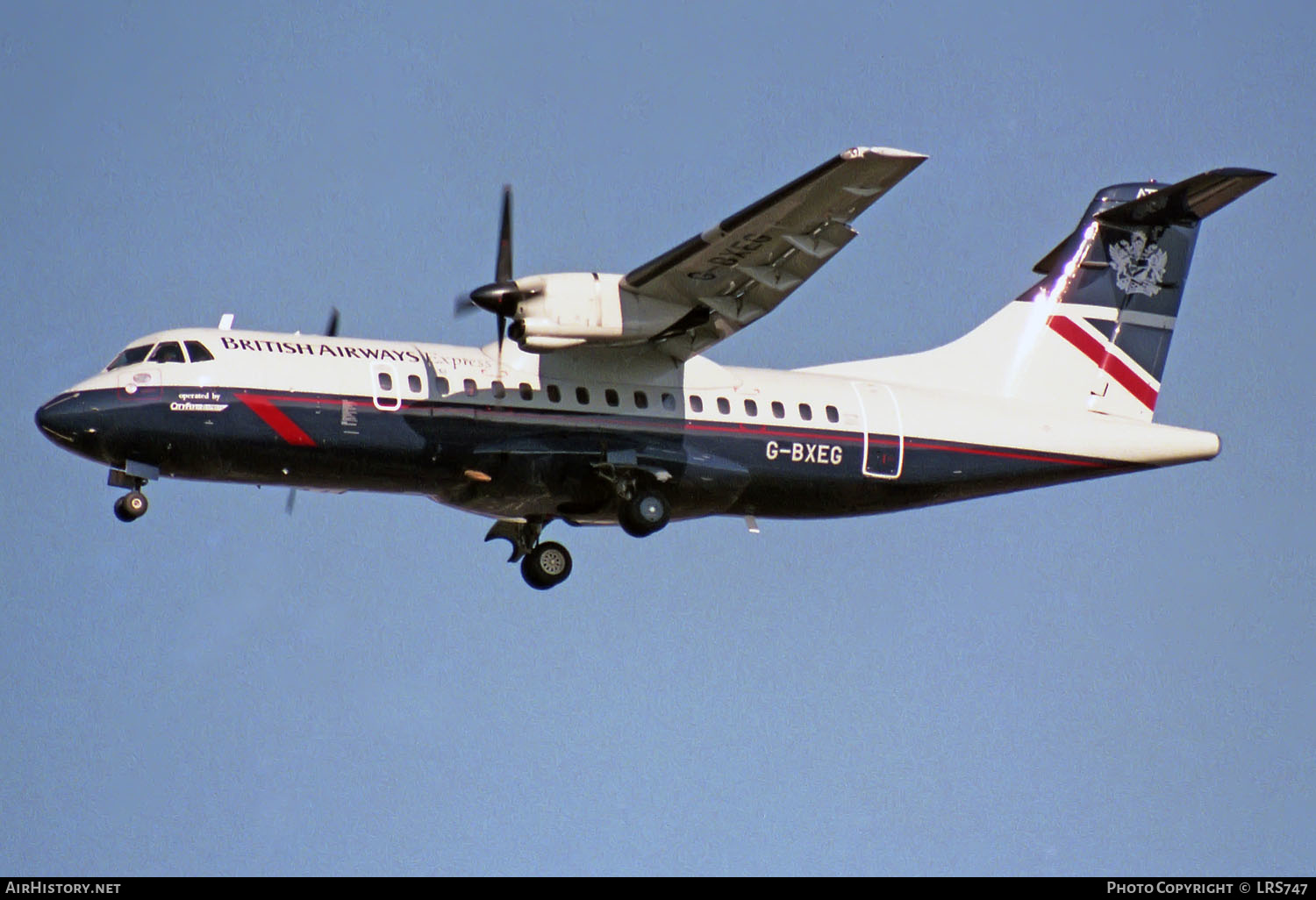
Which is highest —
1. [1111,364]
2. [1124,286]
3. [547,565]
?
[1124,286]

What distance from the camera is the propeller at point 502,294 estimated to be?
1878cm

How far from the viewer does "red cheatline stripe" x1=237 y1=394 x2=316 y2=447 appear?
1878cm

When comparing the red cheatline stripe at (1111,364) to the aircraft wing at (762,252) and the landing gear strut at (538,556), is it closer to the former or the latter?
the aircraft wing at (762,252)

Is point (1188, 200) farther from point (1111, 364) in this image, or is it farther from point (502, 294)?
point (502, 294)

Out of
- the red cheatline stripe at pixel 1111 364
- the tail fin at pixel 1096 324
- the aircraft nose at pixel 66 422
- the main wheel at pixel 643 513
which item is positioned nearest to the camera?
the aircraft nose at pixel 66 422

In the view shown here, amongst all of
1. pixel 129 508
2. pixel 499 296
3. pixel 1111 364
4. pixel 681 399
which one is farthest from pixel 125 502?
pixel 1111 364

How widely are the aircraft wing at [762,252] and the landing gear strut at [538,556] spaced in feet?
8.87

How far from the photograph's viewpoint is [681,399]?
20.4 meters

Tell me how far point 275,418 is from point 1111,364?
10312 mm

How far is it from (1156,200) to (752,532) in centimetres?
654

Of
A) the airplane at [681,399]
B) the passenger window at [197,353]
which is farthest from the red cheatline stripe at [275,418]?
the passenger window at [197,353]

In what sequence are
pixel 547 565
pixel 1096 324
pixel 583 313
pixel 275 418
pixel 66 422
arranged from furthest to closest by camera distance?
pixel 1096 324 < pixel 547 565 < pixel 583 313 < pixel 275 418 < pixel 66 422
